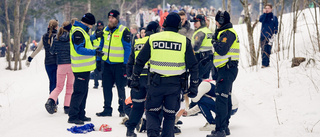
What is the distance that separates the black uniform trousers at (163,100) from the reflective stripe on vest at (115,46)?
2678 mm

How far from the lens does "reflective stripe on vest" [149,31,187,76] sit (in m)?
5.16

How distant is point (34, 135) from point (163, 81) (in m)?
2.54

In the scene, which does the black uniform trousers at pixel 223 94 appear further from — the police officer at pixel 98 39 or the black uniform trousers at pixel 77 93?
the police officer at pixel 98 39

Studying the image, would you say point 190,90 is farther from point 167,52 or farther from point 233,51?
point 233,51

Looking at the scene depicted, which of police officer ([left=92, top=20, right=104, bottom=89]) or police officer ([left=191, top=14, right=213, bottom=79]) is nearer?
police officer ([left=92, top=20, right=104, bottom=89])

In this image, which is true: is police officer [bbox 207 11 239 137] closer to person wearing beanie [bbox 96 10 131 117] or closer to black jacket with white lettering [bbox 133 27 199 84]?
black jacket with white lettering [bbox 133 27 199 84]

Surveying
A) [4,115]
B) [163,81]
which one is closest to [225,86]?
[163,81]

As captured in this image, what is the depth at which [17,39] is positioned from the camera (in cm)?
2105

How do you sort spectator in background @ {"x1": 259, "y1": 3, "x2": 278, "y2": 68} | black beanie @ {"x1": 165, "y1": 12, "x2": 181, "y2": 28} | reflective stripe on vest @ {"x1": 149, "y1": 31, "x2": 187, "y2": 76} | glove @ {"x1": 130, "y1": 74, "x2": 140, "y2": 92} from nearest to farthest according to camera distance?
reflective stripe on vest @ {"x1": 149, "y1": 31, "x2": 187, "y2": 76}, black beanie @ {"x1": 165, "y1": 12, "x2": 181, "y2": 28}, glove @ {"x1": 130, "y1": 74, "x2": 140, "y2": 92}, spectator in background @ {"x1": 259, "y1": 3, "x2": 278, "y2": 68}

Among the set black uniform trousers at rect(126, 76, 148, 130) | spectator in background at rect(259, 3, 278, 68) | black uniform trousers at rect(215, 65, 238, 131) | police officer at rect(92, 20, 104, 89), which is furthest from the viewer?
spectator in background at rect(259, 3, 278, 68)

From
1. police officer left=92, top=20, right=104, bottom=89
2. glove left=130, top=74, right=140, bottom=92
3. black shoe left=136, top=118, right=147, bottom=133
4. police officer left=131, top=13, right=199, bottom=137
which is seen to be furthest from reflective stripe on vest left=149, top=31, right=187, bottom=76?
police officer left=92, top=20, right=104, bottom=89

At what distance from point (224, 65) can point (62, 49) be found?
140 inches

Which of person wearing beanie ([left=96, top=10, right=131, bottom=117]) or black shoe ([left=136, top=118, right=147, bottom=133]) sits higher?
person wearing beanie ([left=96, top=10, right=131, bottom=117])

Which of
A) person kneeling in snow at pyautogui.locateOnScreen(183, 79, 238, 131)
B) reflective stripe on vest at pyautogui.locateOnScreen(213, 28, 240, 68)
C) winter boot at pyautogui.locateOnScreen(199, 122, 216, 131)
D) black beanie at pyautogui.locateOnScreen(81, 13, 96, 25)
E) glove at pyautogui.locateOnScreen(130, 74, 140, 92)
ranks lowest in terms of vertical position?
winter boot at pyautogui.locateOnScreen(199, 122, 216, 131)
